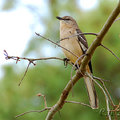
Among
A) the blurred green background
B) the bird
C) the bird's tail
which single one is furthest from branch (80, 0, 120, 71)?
the blurred green background

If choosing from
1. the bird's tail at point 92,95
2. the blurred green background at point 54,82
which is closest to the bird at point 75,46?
the bird's tail at point 92,95

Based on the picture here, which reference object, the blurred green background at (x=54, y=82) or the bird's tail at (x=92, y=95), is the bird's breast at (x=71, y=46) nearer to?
the bird's tail at (x=92, y=95)

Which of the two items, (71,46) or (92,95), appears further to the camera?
(71,46)

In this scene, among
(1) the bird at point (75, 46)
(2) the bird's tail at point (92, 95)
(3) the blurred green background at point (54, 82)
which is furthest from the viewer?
(3) the blurred green background at point (54, 82)

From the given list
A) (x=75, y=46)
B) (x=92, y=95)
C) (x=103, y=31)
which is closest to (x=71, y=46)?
(x=75, y=46)

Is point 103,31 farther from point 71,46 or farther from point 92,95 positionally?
point 71,46

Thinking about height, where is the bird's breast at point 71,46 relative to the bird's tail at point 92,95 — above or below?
above

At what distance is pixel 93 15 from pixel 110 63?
1.52m

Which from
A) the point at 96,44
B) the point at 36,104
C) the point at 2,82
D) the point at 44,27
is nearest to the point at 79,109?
the point at 36,104

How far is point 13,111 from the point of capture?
5.73 meters

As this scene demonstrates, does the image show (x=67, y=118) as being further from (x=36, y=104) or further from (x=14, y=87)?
(x=14, y=87)

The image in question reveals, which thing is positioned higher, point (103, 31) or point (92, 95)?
point (103, 31)

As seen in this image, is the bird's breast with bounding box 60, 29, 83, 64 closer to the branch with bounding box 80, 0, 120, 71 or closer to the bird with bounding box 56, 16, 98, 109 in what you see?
the bird with bounding box 56, 16, 98, 109

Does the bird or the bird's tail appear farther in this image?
the bird
